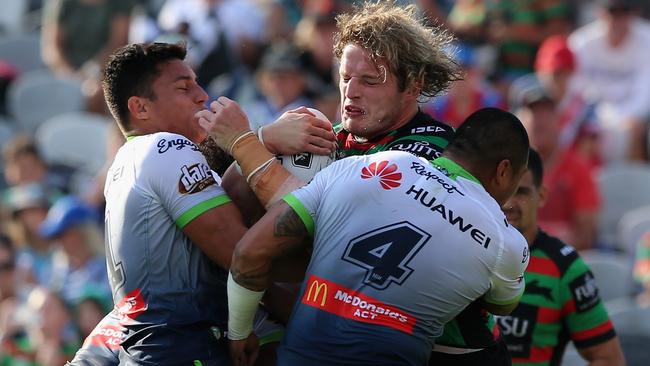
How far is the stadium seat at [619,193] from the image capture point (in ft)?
38.0

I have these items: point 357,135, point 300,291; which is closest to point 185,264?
point 300,291

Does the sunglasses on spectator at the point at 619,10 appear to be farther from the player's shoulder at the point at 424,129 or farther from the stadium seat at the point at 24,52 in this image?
the player's shoulder at the point at 424,129

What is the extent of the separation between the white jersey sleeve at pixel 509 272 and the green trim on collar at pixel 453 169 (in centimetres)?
27

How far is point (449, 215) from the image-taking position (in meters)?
5.11

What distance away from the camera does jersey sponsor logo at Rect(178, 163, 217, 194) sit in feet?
18.0

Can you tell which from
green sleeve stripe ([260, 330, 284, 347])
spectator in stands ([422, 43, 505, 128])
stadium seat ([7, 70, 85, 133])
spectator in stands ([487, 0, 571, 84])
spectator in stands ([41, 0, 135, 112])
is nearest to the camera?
green sleeve stripe ([260, 330, 284, 347])

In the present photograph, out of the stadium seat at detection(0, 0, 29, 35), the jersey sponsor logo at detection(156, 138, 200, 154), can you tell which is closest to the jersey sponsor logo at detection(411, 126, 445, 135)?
the jersey sponsor logo at detection(156, 138, 200, 154)

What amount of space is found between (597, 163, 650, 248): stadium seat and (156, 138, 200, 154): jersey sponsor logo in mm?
6578

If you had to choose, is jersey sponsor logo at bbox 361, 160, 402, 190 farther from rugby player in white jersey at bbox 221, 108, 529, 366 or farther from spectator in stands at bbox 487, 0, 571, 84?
spectator in stands at bbox 487, 0, 571, 84

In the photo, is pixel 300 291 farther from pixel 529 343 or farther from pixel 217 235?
pixel 529 343

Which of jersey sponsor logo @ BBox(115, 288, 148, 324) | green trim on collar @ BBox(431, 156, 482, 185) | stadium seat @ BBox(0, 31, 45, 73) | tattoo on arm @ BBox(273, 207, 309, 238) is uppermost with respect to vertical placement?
green trim on collar @ BBox(431, 156, 482, 185)

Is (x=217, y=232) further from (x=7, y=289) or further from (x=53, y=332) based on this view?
(x=7, y=289)

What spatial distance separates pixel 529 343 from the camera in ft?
22.9

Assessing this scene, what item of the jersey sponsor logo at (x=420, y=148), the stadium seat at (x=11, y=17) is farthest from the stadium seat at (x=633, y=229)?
the stadium seat at (x=11, y=17)
